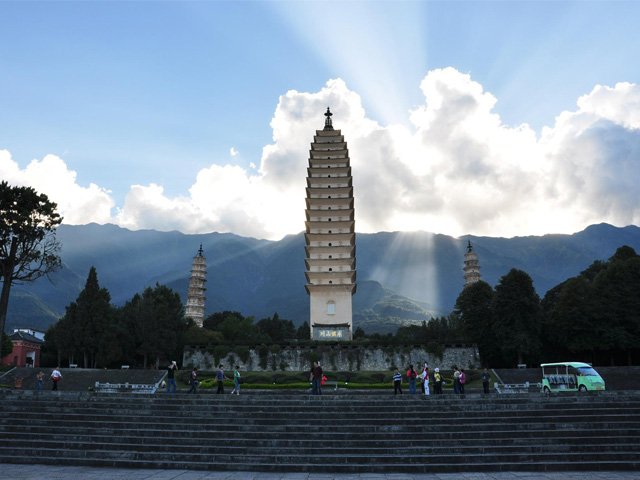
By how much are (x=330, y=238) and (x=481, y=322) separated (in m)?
16.5

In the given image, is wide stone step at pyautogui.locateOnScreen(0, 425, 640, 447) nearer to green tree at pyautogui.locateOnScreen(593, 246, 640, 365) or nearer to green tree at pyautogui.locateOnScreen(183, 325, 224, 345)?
green tree at pyautogui.locateOnScreen(593, 246, 640, 365)

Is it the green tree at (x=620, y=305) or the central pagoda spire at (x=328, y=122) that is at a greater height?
the central pagoda spire at (x=328, y=122)

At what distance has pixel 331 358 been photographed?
38.5 metres

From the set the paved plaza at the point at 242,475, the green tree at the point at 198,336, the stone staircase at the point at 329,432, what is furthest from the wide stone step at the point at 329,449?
the green tree at the point at 198,336

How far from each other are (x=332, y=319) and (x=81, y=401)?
32.2 m

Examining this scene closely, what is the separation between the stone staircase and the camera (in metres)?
10.9

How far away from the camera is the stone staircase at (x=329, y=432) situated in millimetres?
Answer: 10922

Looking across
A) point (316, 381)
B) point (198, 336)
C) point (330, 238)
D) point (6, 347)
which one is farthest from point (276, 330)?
point (316, 381)

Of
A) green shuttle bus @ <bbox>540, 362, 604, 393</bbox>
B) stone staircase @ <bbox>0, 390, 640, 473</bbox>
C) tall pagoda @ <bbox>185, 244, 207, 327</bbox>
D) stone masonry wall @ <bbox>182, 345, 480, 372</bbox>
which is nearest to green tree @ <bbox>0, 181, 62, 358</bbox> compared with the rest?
stone staircase @ <bbox>0, 390, 640, 473</bbox>

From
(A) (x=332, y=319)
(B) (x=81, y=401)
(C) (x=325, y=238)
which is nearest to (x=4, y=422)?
(B) (x=81, y=401)

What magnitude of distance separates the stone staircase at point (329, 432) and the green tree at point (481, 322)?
2495 centimetres

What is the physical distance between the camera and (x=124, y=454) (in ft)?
37.7

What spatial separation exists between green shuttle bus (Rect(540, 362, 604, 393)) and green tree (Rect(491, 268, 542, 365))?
14991mm

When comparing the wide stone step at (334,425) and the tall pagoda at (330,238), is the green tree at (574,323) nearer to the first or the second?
the tall pagoda at (330,238)
